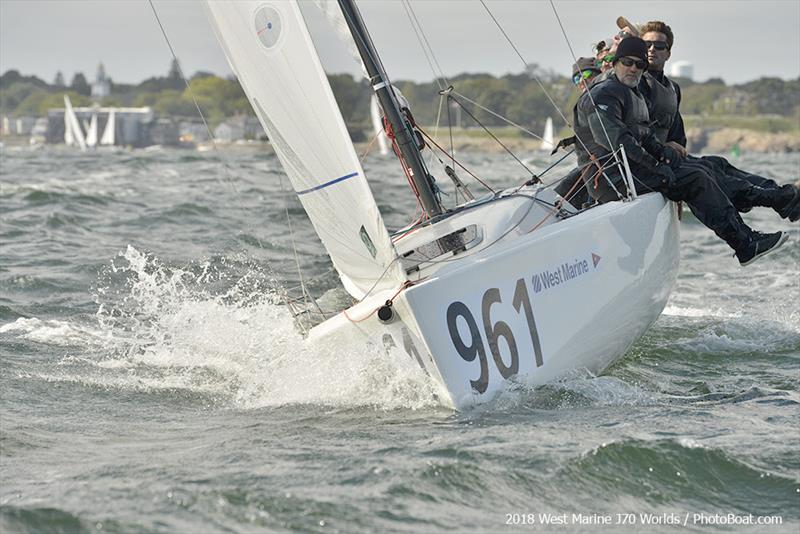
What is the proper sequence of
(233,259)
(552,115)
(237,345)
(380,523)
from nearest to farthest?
(380,523) < (237,345) < (233,259) < (552,115)

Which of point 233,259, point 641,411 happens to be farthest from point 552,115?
point 641,411

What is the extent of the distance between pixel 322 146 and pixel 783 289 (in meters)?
4.82

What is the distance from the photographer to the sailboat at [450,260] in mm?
4383

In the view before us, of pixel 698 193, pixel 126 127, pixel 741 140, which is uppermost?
pixel 126 127

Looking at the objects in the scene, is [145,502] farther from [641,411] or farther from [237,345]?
[237,345]

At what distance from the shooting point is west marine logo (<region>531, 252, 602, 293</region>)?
15.1ft

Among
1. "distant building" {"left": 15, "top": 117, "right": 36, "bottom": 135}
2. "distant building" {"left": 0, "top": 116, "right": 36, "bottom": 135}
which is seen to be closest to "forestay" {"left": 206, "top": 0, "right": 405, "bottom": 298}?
"distant building" {"left": 0, "top": 116, "right": 36, "bottom": 135}

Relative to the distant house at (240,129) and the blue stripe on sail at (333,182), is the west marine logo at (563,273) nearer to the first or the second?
the blue stripe on sail at (333,182)

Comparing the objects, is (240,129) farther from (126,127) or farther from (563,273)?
(126,127)

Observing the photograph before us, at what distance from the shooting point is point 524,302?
14.9ft

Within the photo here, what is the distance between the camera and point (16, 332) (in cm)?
625

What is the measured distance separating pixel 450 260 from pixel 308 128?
2.40 ft

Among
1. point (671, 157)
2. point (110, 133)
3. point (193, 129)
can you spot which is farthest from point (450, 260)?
point (193, 129)

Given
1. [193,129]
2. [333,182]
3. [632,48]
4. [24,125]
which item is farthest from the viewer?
[24,125]
